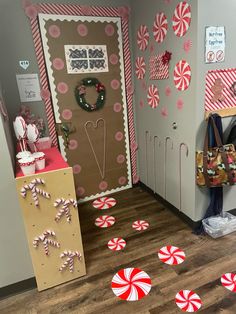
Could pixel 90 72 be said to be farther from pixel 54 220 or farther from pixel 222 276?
pixel 222 276

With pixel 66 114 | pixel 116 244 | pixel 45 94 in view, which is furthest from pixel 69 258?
pixel 45 94

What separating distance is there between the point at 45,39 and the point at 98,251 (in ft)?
6.41

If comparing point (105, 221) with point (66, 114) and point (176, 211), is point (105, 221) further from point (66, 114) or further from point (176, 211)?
point (66, 114)

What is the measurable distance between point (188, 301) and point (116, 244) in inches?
29.4

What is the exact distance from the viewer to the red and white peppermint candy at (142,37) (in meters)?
2.36

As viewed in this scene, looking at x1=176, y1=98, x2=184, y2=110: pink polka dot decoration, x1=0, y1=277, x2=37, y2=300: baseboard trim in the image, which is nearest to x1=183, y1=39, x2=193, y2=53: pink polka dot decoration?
x1=176, y1=98, x2=184, y2=110: pink polka dot decoration

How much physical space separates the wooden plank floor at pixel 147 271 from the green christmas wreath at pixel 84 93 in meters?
1.18

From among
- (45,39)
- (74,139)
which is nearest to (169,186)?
(74,139)

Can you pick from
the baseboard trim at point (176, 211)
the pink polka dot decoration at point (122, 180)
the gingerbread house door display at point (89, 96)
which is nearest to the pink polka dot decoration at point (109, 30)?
the gingerbread house door display at point (89, 96)

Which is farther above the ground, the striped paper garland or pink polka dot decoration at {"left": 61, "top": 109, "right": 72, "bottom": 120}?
the striped paper garland

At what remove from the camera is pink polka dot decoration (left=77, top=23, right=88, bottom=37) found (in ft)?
7.75

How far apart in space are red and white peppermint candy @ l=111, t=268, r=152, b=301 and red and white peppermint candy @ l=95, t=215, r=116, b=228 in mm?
610

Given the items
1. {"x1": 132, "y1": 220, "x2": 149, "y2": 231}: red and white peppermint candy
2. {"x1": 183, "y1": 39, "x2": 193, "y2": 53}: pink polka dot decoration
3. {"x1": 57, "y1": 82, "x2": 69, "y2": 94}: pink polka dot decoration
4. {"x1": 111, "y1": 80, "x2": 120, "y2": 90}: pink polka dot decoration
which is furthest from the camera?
{"x1": 111, "y1": 80, "x2": 120, "y2": 90}: pink polka dot decoration

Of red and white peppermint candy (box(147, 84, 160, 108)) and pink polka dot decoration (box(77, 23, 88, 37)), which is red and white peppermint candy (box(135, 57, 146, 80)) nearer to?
red and white peppermint candy (box(147, 84, 160, 108))
